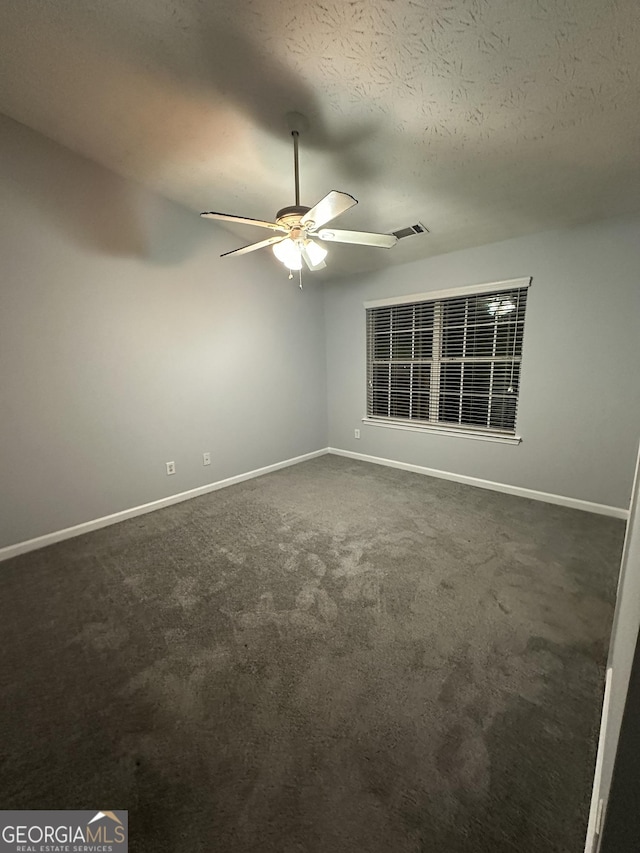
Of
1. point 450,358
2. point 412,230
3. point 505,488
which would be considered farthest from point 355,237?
point 505,488

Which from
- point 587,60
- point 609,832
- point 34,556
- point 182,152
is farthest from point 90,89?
point 609,832

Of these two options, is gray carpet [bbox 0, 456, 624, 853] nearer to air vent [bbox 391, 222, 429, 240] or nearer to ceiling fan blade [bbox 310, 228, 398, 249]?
ceiling fan blade [bbox 310, 228, 398, 249]

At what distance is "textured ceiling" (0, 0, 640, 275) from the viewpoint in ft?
4.81

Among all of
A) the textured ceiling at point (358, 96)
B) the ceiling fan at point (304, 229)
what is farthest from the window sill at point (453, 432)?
the ceiling fan at point (304, 229)

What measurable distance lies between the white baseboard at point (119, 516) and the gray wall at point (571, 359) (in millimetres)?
2343

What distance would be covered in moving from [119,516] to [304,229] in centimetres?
278

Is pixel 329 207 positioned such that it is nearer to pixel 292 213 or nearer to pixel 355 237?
pixel 292 213

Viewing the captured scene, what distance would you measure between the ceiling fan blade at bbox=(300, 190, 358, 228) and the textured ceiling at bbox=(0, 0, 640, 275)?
641 millimetres

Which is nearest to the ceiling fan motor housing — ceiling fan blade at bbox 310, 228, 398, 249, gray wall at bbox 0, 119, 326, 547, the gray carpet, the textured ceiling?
ceiling fan blade at bbox 310, 228, 398, 249

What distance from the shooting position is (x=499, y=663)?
1.58m

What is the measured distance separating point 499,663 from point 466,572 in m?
0.70

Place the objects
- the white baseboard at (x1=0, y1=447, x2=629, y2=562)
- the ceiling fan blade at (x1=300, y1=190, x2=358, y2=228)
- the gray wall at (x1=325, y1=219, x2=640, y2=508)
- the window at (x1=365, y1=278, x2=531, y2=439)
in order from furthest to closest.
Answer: the window at (x1=365, y1=278, x2=531, y2=439) → the gray wall at (x1=325, y1=219, x2=640, y2=508) → the white baseboard at (x1=0, y1=447, x2=629, y2=562) → the ceiling fan blade at (x1=300, y1=190, x2=358, y2=228)

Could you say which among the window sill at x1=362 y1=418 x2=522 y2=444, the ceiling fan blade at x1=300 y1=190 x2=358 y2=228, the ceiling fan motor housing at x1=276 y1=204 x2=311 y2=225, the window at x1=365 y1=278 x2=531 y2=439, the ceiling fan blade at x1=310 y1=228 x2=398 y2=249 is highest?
the ceiling fan motor housing at x1=276 y1=204 x2=311 y2=225

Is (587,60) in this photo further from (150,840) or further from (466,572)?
(150,840)
